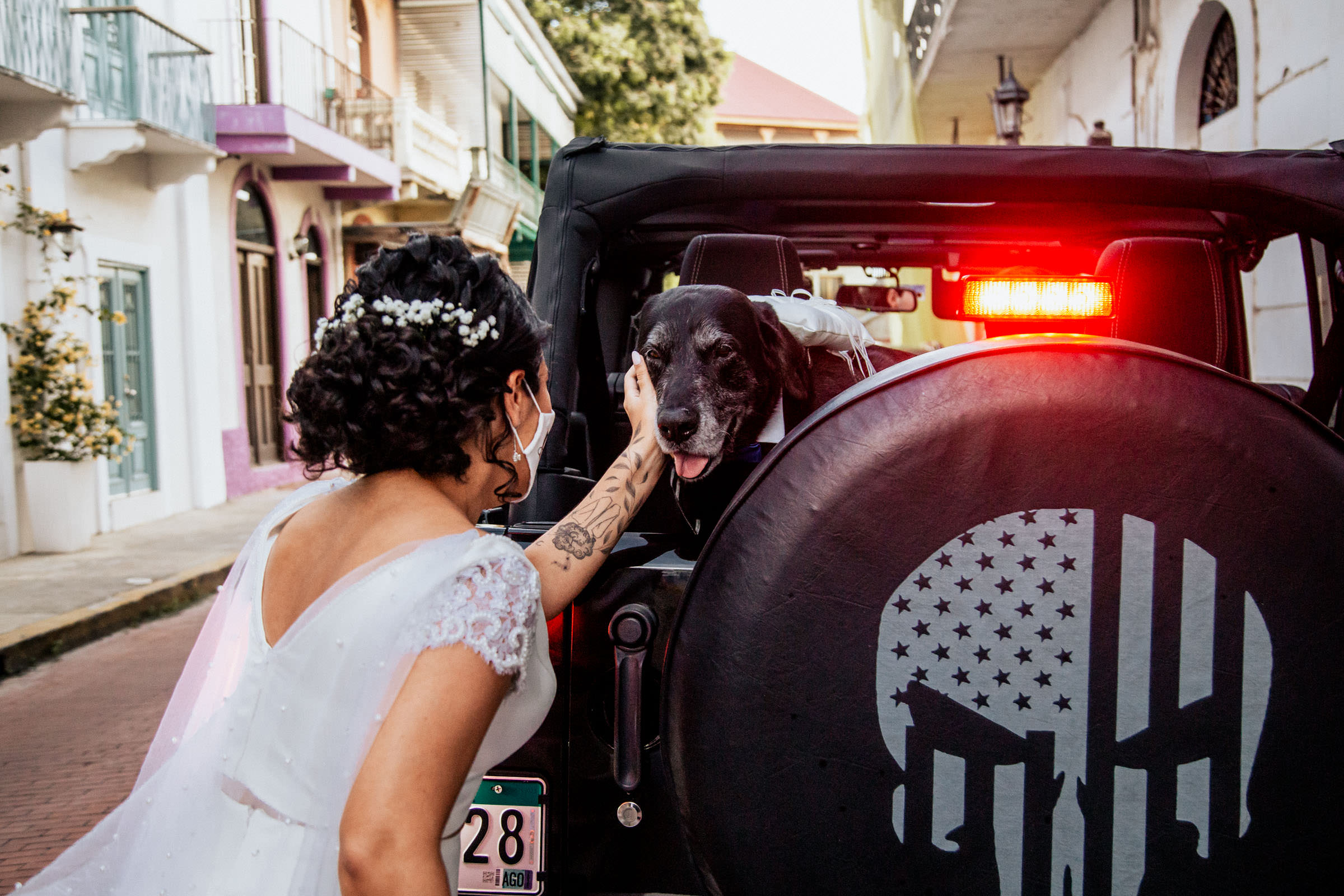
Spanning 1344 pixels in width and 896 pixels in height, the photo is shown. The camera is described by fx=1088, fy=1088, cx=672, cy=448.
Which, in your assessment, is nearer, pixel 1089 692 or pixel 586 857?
pixel 1089 692

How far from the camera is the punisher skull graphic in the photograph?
1.46m

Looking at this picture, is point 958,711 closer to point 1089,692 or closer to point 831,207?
point 1089,692

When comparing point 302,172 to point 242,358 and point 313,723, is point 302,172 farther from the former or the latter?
point 313,723

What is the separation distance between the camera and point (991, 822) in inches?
58.7

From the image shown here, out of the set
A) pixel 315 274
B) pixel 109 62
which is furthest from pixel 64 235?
pixel 315 274

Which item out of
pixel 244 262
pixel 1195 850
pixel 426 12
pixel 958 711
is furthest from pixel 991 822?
pixel 426 12

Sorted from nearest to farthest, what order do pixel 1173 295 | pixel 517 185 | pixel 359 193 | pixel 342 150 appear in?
pixel 1173 295, pixel 342 150, pixel 359 193, pixel 517 185

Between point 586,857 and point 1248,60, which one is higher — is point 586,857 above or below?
below

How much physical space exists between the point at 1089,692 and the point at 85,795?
4.24 metres

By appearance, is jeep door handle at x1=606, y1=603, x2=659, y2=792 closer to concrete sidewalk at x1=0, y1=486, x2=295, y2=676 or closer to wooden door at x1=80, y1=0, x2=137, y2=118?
concrete sidewalk at x1=0, y1=486, x2=295, y2=676

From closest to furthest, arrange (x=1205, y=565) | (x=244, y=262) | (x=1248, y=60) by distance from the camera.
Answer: (x=1205, y=565) → (x=1248, y=60) → (x=244, y=262)

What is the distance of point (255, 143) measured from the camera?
46.5 ft

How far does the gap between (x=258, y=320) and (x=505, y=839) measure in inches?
A: 601

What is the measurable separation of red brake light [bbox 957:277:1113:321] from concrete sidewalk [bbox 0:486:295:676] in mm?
6363
